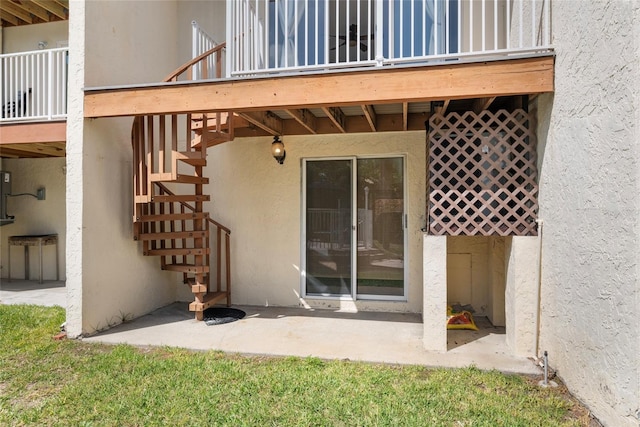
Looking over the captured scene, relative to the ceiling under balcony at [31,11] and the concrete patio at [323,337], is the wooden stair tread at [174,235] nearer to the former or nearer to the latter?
the concrete patio at [323,337]

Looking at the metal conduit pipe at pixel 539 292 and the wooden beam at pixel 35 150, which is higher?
the wooden beam at pixel 35 150

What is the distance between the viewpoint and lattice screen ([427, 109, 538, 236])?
12.4ft

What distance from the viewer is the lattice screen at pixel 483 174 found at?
3.77 meters

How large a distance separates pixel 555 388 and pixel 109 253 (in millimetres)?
4837

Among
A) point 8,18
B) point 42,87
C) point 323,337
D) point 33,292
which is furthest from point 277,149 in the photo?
point 8,18

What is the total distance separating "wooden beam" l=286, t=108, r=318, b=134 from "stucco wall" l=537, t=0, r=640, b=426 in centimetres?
258

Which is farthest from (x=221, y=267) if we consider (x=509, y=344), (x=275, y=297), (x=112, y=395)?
(x=509, y=344)

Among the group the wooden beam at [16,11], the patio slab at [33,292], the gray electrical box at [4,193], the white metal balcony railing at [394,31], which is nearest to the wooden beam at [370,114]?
the white metal balcony railing at [394,31]

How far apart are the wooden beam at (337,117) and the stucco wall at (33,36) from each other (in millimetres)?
6235

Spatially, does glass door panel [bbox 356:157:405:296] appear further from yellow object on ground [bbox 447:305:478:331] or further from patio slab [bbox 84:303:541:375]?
yellow object on ground [bbox 447:305:478:331]

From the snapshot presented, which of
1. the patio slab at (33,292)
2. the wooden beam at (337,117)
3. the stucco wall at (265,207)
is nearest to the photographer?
the wooden beam at (337,117)

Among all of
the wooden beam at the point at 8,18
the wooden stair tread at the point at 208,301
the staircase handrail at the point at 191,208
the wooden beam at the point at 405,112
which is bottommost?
the wooden stair tread at the point at 208,301

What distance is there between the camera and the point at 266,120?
193 inches

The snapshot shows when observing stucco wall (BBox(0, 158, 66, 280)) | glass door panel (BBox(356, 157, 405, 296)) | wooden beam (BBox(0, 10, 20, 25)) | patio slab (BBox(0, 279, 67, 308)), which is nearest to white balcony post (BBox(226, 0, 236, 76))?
glass door panel (BBox(356, 157, 405, 296))
